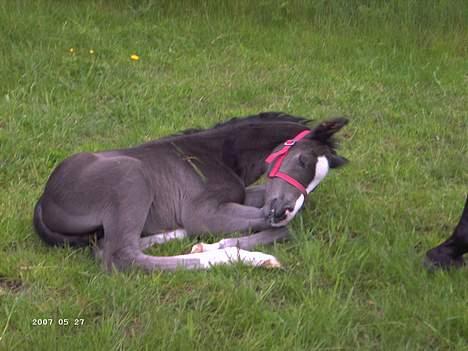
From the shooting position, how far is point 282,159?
466cm

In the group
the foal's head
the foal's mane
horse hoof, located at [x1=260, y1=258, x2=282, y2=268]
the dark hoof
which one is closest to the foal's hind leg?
the foal's head

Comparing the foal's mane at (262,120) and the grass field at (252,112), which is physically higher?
the foal's mane at (262,120)

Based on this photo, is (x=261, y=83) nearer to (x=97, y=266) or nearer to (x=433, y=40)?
(x=433, y=40)

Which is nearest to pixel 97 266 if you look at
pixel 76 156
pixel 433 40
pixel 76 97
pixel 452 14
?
pixel 76 156

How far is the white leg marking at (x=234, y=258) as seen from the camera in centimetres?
420

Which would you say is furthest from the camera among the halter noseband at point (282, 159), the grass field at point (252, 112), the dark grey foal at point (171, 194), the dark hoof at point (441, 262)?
the halter noseband at point (282, 159)

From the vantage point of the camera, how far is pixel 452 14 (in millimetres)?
9727

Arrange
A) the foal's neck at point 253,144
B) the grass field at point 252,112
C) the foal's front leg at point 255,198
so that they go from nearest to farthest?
1. the grass field at point 252,112
2. the foal's neck at point 253,144
3. the foal's front leg at point 255,198

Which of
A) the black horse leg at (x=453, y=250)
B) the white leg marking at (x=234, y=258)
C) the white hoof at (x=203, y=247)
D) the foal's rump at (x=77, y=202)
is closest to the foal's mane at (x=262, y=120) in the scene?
the foal's rump at (x=77, y=202)

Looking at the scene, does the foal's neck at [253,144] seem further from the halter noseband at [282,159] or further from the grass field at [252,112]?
the grass field at [252,112]

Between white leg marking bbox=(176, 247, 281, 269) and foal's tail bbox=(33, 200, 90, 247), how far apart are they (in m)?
0.61

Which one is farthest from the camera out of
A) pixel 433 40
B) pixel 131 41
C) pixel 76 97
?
pixel 433 40

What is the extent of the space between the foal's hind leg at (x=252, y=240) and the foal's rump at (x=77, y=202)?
57cm

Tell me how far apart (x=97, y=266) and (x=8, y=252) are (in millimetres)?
526
